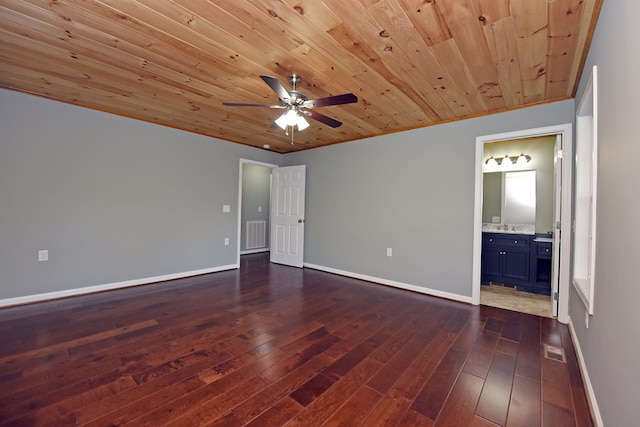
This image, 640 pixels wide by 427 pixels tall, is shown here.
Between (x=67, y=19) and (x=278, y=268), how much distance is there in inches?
169

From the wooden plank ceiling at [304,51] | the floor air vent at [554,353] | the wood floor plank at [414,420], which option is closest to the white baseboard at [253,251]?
the wooden plank ceiling at [304,51]

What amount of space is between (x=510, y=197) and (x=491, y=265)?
1.18 meters

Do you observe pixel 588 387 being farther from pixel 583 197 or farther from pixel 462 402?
pixel 583 197

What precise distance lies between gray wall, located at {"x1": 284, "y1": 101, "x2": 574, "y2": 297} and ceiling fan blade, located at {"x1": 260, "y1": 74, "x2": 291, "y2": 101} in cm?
235

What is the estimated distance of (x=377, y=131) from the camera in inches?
166

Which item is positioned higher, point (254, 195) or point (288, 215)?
point (254, 195)

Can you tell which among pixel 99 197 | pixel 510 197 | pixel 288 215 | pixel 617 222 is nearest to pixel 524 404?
pixel 617 222

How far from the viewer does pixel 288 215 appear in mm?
5645

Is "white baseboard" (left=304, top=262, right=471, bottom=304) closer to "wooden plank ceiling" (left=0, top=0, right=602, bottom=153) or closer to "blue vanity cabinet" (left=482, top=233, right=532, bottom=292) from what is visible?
"blue vanity cabinet" (left=482, top=233, right=532, bottom=292)

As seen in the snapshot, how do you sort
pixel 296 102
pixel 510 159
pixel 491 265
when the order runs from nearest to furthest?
pixel 296 102 → pixel 491 265 → pixel 510 159

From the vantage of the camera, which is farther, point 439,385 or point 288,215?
point 288,215

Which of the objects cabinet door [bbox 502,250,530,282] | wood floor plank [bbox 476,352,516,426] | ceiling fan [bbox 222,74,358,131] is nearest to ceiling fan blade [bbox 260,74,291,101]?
ceiling fan [bbox 222,74,358,131]

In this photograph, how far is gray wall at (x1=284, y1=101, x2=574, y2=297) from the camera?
348cm

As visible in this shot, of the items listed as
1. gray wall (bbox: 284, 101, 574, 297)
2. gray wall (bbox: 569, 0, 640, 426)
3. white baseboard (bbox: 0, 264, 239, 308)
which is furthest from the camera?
gray wall (bbox: 284, 101, 574, 297)
